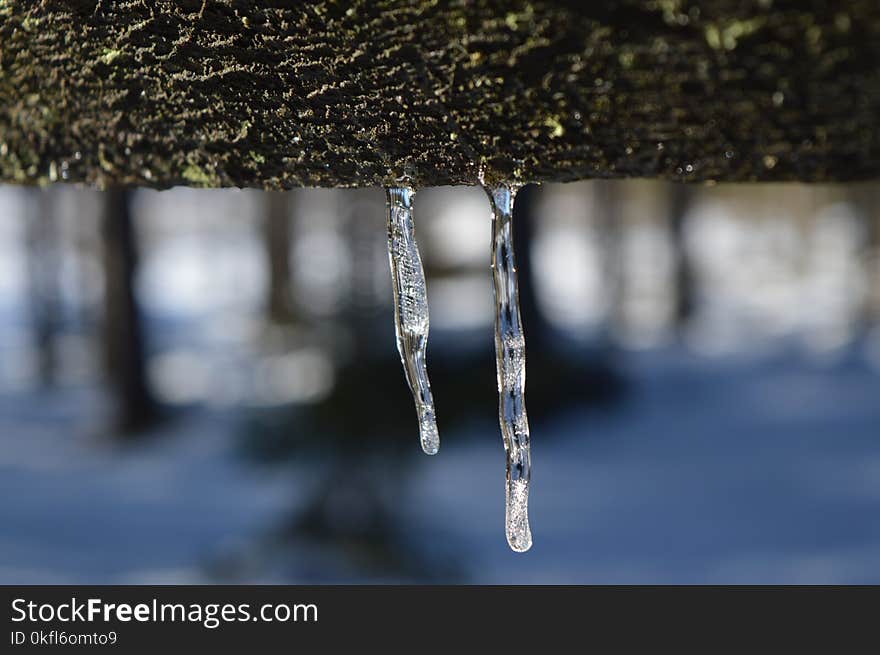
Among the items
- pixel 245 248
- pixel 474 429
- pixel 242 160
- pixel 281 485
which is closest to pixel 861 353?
pixel 474 429

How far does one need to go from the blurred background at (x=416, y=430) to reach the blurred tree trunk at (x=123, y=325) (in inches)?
0.9

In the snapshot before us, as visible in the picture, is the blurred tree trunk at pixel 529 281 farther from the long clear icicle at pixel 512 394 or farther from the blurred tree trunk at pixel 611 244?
the long clear icicle at pixel 512 394

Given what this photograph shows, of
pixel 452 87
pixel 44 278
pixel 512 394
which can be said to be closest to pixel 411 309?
pixel 512 394

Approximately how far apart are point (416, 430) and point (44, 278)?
8.63 meters

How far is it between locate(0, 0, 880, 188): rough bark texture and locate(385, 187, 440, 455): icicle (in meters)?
0.20

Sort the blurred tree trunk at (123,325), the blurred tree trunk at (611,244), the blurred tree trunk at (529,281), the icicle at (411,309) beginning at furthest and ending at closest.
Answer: the blurred tree trunk at (611,244) < the blurred tree trunk at (123,325) < the blurred tree trunk at (529,281) < the icicle at (411,309)

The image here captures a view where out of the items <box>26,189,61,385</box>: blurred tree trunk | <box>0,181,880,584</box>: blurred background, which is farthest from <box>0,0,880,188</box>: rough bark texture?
<box>26,189,61,385</box>: blurred tree trunk

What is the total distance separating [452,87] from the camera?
58 cm

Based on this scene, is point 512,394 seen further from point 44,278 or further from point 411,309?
point 44,278

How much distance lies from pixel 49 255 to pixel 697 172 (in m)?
14.2

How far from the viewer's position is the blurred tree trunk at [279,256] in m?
13.7

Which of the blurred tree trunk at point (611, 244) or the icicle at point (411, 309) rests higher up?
the icicle at point (411, 309)

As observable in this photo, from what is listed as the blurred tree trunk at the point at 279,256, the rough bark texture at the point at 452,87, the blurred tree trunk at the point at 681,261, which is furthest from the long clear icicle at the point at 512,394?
the blurred tree trunk at the point at 279,256

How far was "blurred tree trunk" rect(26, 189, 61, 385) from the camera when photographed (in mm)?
12375
